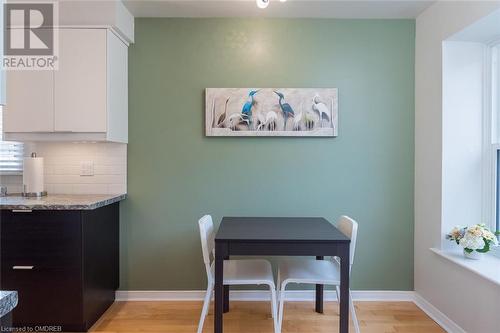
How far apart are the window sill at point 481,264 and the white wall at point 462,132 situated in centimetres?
19

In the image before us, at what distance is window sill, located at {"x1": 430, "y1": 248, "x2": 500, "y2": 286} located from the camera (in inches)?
78.1

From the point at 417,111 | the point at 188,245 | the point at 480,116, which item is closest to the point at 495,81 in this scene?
the point at 480,116

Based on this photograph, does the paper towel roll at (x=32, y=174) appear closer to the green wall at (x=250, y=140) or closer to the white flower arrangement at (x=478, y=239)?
the green wall at (x=250, y=140)

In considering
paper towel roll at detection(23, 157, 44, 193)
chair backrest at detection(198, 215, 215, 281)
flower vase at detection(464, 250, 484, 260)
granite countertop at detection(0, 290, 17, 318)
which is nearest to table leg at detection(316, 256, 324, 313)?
chair backrest at detection(198, 215, 215, 281)

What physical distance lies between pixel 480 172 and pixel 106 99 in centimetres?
288

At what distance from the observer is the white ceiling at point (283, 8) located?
2576 mm

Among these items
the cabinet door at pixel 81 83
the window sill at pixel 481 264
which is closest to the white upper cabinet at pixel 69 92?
the cabinet door at pixel 81 83

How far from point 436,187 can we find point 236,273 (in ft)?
5.47

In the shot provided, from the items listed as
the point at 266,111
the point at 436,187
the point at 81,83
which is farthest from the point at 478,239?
the point at 81,83

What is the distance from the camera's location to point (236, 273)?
219 centimetres

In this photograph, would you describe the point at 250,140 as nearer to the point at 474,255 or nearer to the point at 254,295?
the point at 254,295

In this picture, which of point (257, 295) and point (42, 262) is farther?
point (257, 295)

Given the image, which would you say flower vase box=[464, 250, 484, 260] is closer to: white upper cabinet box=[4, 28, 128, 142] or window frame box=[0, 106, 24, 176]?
white upper cabinet box=[4, 28, 128, 142]

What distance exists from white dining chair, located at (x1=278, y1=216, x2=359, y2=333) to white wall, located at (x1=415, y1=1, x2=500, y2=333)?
0.74 m
